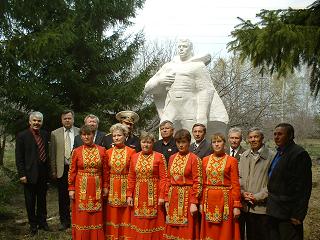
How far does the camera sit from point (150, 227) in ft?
13.8

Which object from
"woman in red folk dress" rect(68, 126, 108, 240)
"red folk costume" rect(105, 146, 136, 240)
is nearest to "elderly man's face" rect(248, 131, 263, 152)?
"red folk costume" rect(105, 146, 136, 240)

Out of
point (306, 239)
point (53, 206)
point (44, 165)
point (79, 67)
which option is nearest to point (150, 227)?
point (44, 165)

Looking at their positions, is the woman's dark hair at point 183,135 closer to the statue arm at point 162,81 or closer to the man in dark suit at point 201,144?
the man in dark suit at point 201,144

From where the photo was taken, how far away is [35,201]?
568 cm

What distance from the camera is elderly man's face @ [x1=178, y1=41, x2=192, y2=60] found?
606 centimetres

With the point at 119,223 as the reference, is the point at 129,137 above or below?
above

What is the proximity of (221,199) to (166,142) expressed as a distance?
1.13m

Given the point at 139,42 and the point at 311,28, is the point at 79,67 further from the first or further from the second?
the point at 311,28

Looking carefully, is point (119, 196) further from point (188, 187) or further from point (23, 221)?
point (23, 221)

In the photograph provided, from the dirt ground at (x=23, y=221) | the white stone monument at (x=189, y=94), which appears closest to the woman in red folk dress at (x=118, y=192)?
the dirt ground at (x=23, y=221)

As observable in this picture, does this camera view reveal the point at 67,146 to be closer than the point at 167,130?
No

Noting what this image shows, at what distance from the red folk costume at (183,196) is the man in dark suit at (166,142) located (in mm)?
557

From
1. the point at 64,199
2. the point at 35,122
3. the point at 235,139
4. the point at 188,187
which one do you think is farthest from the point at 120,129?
the point at 64,199

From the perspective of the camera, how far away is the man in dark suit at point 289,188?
3453 millimetres
